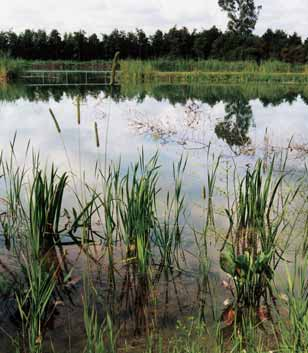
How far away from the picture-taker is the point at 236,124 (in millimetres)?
9047

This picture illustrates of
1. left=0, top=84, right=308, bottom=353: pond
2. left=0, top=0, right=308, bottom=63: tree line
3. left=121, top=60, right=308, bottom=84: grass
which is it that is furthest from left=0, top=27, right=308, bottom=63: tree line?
left=0, top=84, right=308, bottom=353: pond

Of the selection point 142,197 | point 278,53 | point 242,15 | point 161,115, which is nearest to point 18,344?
point 142,197

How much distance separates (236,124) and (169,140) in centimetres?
208

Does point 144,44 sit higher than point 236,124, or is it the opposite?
point 144,44

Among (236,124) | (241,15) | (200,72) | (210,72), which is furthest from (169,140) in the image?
(241,15)

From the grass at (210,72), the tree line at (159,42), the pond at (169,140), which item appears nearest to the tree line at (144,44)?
the tree line at (159,42)

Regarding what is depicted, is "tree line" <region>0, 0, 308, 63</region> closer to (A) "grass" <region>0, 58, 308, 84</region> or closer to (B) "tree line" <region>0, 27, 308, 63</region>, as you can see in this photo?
(B) "tree line" <region>0, 27, 308, 63</region>

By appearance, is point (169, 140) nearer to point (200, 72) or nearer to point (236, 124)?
point (236, 124)

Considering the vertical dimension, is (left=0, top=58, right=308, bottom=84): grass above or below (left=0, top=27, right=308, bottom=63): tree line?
below

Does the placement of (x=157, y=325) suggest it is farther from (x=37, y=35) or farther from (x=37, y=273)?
(x=37, y=35)

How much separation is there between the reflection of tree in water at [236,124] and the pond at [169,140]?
0.7 inches

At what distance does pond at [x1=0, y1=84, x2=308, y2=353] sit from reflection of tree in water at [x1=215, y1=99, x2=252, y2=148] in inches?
0.7

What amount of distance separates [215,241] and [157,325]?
3.60 ft

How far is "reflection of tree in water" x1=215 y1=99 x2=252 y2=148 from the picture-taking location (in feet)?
23.9
